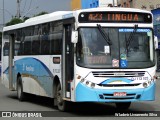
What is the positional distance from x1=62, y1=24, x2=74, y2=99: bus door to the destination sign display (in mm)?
836

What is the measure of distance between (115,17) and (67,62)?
6.58ft

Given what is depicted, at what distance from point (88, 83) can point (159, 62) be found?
4342 centimetres

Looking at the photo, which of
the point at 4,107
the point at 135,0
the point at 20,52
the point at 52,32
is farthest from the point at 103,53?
the point at 135,0

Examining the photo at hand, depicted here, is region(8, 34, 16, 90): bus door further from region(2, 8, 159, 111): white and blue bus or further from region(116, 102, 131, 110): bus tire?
region(116, 102, 131, 110): bus tire

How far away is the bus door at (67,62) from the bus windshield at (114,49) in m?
0.54

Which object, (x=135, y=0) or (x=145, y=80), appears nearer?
(x=145, y=80)

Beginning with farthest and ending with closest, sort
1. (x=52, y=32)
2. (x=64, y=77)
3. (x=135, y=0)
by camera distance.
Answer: (x=135, y=0), (x=52, y=32), (x=64, y=77)

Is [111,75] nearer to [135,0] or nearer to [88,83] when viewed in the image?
[88,83]

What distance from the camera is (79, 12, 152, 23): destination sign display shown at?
47.5ft

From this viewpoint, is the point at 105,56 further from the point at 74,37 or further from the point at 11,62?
the point at 11,62

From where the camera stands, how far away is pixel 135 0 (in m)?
68.7

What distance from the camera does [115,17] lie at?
14625mm

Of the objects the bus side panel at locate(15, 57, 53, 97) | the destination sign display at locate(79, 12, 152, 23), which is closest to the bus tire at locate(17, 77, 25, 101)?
the bus side panel at locate(15, 57, 53, 97)

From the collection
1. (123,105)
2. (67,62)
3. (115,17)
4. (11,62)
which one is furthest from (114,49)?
(11,62)
